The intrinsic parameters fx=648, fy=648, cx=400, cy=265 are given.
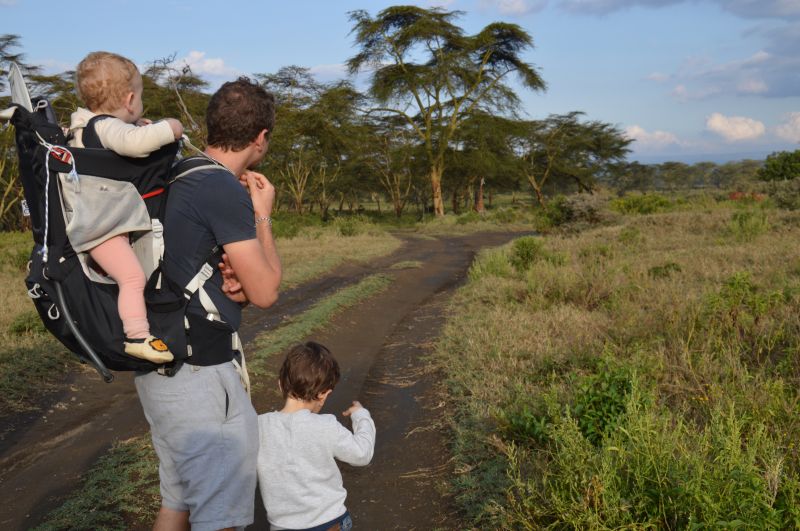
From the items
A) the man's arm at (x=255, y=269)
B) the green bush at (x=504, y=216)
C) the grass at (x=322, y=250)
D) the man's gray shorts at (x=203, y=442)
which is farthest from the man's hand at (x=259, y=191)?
the green bush at (x=504, y=216)

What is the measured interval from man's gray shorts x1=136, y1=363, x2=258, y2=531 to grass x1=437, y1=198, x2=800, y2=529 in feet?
4.61

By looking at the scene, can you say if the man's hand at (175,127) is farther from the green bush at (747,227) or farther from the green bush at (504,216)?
the green bush at (504,216)

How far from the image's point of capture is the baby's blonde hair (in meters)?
2.05

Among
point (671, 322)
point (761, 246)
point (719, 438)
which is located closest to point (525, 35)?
point (761, 246)

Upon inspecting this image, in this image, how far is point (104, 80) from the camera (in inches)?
81.0

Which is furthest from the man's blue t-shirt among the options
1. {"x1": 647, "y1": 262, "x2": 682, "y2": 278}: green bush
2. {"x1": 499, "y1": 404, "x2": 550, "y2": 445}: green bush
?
{"x1": 647, "y1": 262, "x2": 682, "y2": 278}: green bush

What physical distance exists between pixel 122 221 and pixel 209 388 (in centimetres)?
56

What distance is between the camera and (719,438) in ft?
9.35

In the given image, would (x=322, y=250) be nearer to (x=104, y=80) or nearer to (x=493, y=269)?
(x=493, y=269)

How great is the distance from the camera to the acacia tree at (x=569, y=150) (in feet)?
130

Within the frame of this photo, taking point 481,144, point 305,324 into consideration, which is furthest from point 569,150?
point 305,324

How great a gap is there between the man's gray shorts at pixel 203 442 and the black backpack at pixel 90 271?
69mm

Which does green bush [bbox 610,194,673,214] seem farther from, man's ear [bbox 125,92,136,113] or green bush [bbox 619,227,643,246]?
man's ear [bbox 125,92,136,113]

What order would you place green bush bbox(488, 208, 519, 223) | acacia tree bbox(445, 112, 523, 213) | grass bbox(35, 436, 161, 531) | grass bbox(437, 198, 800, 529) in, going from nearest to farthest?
grass bbox(437, 198, 800, 529)
grass bbox(35, 436, 161, 531)
green bush bbox(488, 208, 519, 223)
acacia tree bbox(445, 112, 523, 213)
